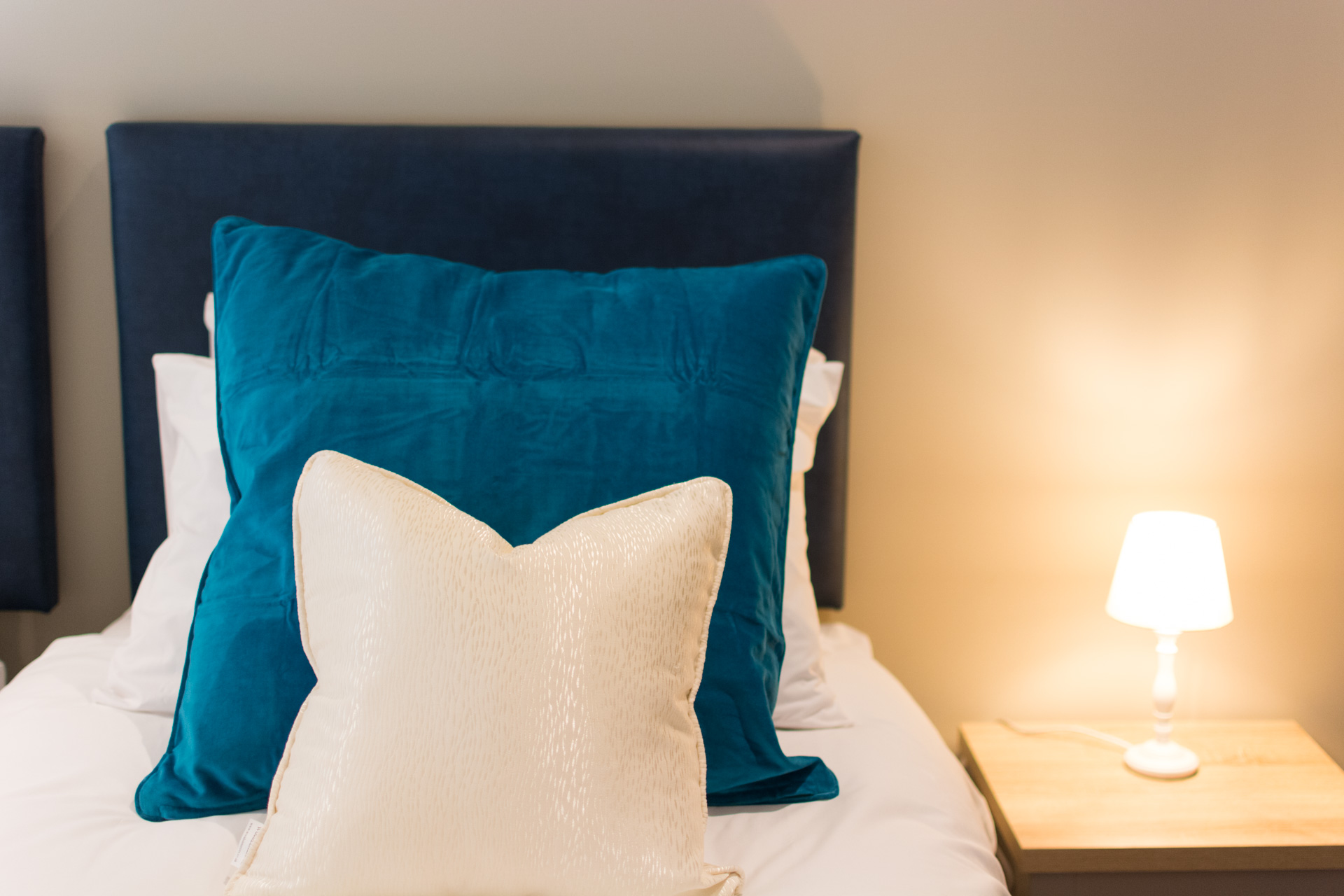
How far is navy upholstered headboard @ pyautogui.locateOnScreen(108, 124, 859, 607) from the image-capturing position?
4.38ft

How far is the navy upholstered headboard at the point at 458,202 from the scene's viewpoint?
133cm

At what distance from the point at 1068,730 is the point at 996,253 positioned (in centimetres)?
79

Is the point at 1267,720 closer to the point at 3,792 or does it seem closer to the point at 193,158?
the point at 3,792

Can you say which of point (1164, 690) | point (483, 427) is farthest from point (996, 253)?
point (483, 427)

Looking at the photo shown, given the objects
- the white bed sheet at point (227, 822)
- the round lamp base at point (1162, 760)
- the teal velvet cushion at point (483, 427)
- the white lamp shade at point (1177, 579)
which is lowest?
the round lamp base at point (1162, 760)

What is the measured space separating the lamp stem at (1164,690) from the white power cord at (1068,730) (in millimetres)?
85

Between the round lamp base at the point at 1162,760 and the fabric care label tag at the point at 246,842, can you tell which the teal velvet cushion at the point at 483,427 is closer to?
the fabric care label tag at the point at 246,842

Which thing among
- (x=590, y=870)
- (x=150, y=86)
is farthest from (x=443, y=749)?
(x=150, y=86)

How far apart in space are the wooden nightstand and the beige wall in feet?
0.71

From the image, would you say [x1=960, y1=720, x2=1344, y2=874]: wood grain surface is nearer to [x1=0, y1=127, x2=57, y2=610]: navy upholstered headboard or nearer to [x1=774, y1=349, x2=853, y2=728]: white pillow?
[x1=774, y1=349, x2=853, y2=728]: white pillow

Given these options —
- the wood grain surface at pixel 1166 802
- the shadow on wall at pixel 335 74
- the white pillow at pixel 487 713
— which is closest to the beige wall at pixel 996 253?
the shadow on wall at pixel 335 74

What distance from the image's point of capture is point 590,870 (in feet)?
2.19

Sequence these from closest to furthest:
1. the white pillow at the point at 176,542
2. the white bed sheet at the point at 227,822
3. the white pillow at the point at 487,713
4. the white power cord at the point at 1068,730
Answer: the white pillow at the point at 487,713, the white bed sheet at the point at 227,822, the white pillow at the point at 176,542, the white power cord at the point at 1068,730

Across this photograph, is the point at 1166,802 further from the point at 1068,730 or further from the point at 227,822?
the point at 227,822
